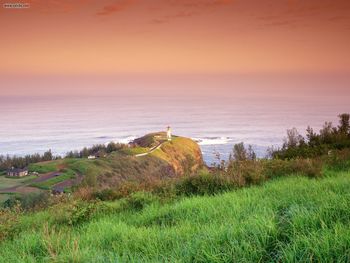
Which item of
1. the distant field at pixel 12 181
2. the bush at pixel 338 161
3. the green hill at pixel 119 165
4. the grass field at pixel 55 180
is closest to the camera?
the bush at pixel 338 161

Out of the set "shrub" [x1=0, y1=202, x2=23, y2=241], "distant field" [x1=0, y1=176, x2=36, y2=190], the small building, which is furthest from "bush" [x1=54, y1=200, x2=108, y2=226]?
the small building

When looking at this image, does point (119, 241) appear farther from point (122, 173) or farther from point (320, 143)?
point (122, 173)

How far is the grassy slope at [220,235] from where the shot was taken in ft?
13.9

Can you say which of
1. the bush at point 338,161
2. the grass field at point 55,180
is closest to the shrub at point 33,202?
the bush at point 338,161

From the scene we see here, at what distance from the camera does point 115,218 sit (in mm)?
8578

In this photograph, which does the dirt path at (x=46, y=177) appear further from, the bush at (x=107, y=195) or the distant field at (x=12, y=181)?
the bush at (x=107, y=195)

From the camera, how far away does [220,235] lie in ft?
16.4

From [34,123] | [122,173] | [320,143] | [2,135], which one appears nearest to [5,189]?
[122,173]

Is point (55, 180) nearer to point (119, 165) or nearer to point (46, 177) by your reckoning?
point (46, 177)

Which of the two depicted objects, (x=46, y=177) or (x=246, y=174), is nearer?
(x=246, y=174)

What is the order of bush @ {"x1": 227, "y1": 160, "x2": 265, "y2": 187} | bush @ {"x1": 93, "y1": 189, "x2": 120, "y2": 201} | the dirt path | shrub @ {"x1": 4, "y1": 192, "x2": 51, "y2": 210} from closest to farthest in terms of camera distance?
bush @ {"x1": 227, "y1": 160, "x2": 265, "y2": 187}, bush @ {"x1": 93, "y1": 189, "x2": 120, "y2": 201}, shrub @ {"x1": 4, "y1": 192, "x2": 51, "y2": 210}, the dirt path

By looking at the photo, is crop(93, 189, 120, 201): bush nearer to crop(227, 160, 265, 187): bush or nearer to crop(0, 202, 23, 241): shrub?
crop(0, 202, 23, 241): shrub

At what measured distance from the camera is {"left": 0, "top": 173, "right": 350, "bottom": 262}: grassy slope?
4.24 meters

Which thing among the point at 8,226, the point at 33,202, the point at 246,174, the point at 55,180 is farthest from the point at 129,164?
the point at 8,226
